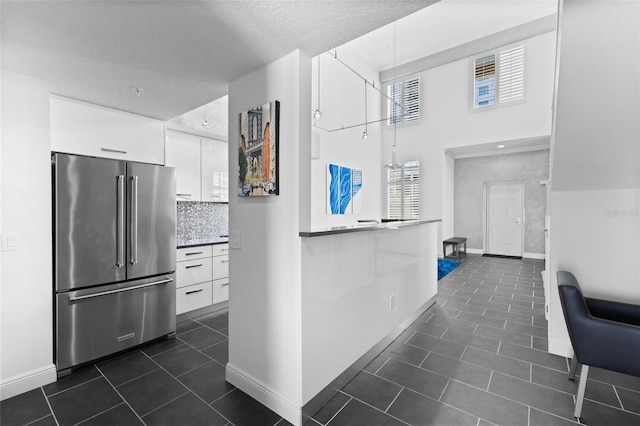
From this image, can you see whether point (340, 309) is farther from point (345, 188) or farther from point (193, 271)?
point (345, 188)

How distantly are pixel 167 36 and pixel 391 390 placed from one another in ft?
8.92

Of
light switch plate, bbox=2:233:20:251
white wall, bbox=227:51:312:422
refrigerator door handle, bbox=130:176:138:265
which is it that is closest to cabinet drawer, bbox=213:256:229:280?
refrigerator door handle, bbox=130:176:138:265

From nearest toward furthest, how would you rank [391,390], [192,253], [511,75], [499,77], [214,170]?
[391,390], [192,253], [214,170], [511,75], [499,77]

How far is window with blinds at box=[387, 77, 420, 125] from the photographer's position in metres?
8.13

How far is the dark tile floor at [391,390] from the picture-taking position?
6.13 ft

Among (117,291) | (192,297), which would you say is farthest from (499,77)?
(117,291)

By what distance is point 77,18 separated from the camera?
1.55 meters

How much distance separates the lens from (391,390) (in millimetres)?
2148

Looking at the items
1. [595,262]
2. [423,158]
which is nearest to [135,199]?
[595,262]

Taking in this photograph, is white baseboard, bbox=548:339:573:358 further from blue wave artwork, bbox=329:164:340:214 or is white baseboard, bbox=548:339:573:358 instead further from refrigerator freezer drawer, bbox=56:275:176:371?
blue wave artwork, bbox=329:164:340:214

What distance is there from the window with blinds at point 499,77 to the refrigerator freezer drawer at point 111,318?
7.66 m

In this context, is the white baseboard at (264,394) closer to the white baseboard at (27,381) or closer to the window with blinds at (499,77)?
the white baseboard at (27,381)

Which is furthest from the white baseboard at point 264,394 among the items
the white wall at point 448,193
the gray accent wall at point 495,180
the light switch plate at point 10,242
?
the gray accent wall at point 495,180

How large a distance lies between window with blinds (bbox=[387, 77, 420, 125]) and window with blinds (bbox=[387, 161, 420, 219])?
50.6 inches
